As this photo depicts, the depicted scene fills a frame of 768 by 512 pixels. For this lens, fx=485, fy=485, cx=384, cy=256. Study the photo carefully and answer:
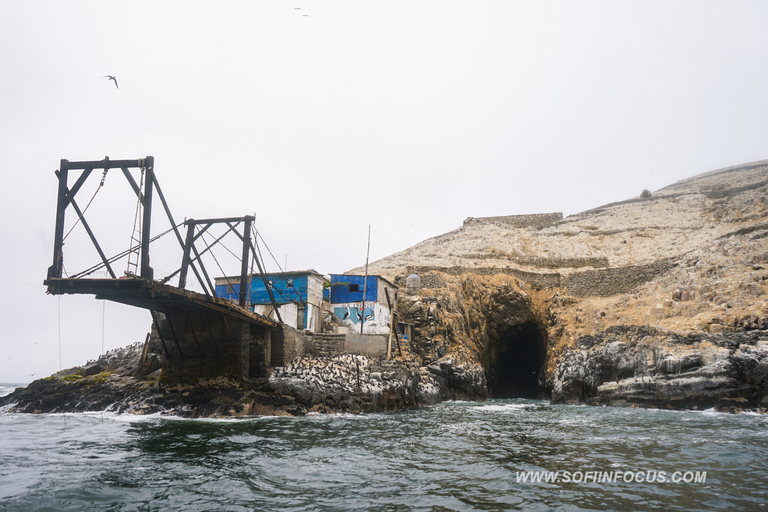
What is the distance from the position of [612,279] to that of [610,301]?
15.1ft

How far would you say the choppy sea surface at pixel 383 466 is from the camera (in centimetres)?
859

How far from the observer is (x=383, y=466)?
11609 millimetres

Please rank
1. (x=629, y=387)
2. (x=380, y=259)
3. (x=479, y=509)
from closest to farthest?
(x=479, y=509) < (x=629, y=387) < (x=380, y=259)

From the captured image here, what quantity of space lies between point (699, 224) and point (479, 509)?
53.7m

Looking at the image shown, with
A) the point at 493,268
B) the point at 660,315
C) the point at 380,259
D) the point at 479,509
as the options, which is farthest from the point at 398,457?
the point at 380,259

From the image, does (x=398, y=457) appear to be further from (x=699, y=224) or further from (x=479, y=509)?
(x=699, y=224)

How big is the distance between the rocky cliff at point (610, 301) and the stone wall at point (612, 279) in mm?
104

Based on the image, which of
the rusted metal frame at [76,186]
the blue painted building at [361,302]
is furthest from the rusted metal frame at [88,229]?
the blue painted building at [361,302]

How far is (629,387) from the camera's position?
26.6 meters

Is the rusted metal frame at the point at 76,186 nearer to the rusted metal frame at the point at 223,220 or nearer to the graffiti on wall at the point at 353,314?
the rusted metal frame at the point at 223,220

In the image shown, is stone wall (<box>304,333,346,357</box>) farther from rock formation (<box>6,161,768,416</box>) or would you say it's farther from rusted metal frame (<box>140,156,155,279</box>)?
rusted metal frame (<box>140,156,155,279</box>)

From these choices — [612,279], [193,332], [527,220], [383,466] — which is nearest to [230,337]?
[193,332]

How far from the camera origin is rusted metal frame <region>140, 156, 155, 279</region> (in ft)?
58.6

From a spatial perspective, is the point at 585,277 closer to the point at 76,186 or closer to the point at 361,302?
the point at 361,302
